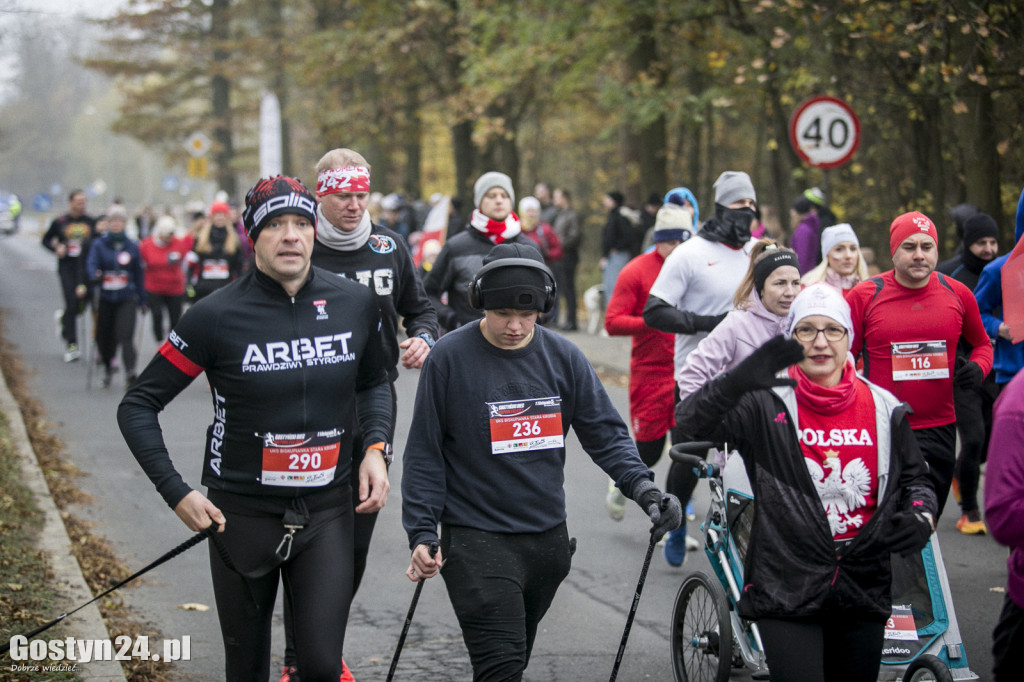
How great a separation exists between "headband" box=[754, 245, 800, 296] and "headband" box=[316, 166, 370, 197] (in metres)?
1.94

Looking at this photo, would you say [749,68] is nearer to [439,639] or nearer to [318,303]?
[439,639]

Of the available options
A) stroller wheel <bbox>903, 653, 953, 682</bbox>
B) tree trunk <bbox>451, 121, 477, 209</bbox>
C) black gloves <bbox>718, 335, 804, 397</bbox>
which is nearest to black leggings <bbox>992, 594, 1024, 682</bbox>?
black gloves <bbox>718, 335, 804, 397</bbox>

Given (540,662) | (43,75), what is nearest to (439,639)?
(540,662)

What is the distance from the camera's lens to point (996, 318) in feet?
25.2

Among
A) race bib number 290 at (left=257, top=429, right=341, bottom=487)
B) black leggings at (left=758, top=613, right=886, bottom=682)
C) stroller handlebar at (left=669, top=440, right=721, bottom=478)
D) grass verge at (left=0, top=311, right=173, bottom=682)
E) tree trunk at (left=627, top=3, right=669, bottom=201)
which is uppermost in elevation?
tree trunk at (left=627, top=3, right=669, bottom=201)

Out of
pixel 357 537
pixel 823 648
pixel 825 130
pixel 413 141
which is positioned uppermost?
pixel 413 141

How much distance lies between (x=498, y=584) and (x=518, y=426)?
1.76ft

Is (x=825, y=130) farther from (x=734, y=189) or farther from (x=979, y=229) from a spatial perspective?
(x=734, y=189)

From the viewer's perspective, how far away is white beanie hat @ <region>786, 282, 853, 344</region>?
4.23 meters

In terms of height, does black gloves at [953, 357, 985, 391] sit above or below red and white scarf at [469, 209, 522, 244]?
below

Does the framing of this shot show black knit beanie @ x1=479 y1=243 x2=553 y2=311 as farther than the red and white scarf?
No

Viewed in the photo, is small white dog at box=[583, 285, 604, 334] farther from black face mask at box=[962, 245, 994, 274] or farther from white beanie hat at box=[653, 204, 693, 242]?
white beanie hat at box=[653, 204, 693, 242]

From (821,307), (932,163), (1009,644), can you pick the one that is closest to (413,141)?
(932,163)

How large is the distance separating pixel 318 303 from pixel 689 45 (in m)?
19.2
